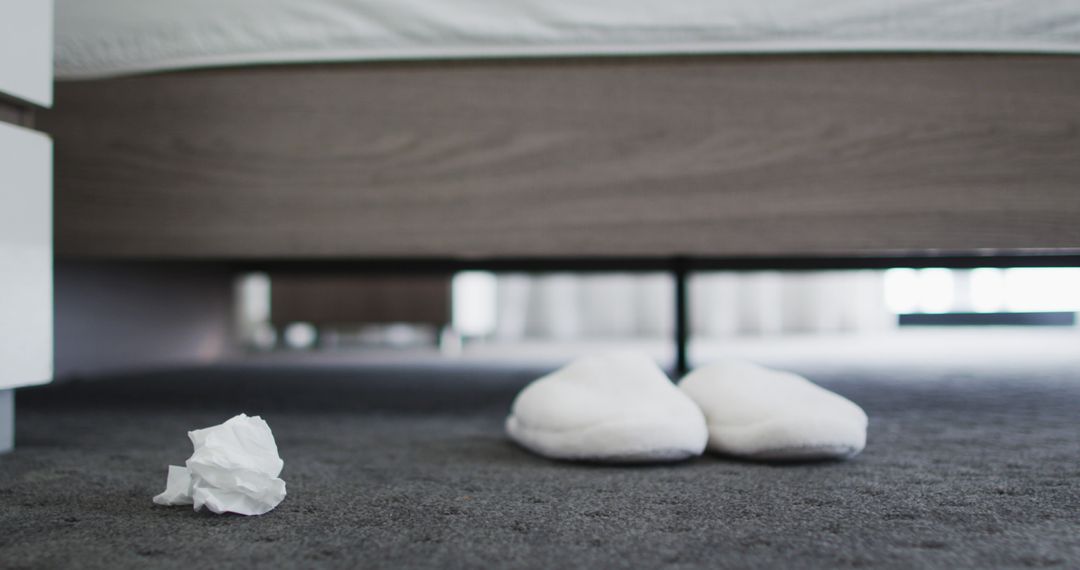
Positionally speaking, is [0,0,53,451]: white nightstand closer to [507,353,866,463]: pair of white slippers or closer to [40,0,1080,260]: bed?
[40,0,1080,260]: bed

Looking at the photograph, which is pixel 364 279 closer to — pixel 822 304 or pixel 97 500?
pixel 97 500

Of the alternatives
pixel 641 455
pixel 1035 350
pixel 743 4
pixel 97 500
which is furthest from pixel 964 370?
pixel 97 500

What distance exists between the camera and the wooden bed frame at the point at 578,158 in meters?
0.71

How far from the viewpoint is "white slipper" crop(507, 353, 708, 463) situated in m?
0.54

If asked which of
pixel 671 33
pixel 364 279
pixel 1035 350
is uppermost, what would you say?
pixel 671 33

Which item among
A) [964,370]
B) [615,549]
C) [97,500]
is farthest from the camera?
[964,370]

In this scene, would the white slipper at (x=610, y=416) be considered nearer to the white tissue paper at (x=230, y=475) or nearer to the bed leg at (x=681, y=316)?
the white tissue paper at (x=230, y=475)

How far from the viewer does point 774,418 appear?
1.82ft

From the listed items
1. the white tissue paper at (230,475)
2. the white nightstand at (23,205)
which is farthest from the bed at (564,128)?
the white tissue paper at (230,475)

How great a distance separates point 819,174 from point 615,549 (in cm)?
49

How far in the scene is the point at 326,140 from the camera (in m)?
0.76

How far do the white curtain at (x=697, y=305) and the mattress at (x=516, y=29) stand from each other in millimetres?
1988

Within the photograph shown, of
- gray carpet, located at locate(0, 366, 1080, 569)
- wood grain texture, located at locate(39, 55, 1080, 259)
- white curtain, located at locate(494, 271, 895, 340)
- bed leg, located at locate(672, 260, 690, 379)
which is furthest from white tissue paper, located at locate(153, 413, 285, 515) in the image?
white curtain, located at locate(494, 271, 895, 340)

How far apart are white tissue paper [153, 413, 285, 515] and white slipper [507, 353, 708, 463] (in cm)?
21
